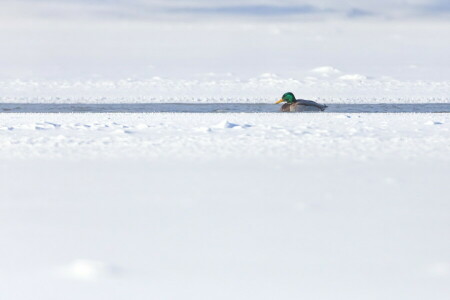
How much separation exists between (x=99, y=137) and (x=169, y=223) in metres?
3.13

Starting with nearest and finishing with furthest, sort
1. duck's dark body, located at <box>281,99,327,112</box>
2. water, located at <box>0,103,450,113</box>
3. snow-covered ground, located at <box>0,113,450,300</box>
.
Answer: snow-covered ground, located at <box>0,113,450,300</box> → duck's dark body, located at <box>281,99,327,112</box> → water, located at <box>0,103,450,113</box>

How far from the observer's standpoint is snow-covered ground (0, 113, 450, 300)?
2.21 metres

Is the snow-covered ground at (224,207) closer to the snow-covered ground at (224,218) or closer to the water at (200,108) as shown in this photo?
the snow-covered ground at (224,218)

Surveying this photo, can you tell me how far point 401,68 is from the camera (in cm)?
1733

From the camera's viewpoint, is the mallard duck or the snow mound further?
the mallard duck

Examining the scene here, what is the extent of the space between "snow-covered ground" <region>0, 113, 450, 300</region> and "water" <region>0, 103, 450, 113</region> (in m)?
4.86

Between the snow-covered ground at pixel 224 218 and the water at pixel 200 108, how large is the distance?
4858 millimetres

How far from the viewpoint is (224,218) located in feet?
9.77

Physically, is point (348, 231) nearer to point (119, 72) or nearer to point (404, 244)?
point (404, 244)

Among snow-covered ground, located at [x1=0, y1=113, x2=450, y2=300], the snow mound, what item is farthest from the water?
the snow mound

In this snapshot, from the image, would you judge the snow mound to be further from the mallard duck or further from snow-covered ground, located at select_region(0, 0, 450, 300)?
the mallard duck

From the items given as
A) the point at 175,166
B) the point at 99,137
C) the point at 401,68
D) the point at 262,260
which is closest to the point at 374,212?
the point at 262,260

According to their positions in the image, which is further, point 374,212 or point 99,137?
point 99,137

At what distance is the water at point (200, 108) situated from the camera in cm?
1045
